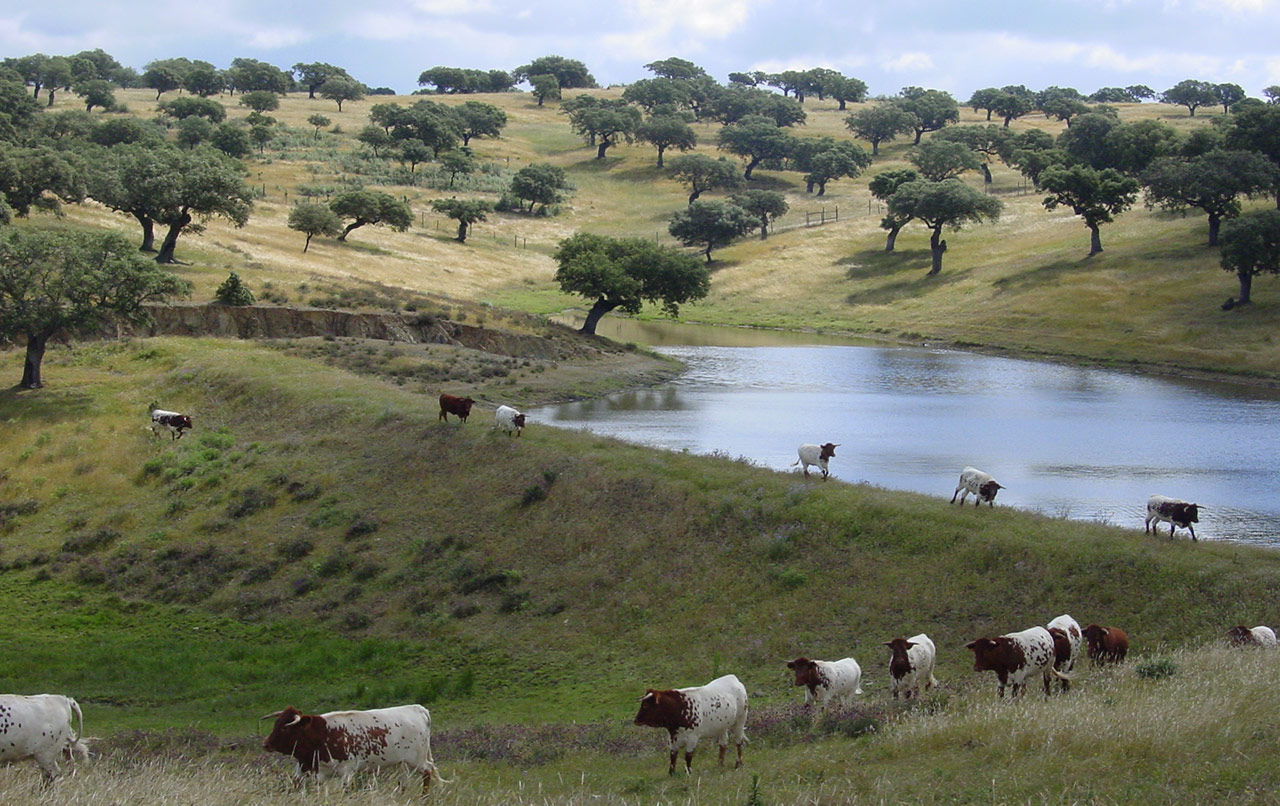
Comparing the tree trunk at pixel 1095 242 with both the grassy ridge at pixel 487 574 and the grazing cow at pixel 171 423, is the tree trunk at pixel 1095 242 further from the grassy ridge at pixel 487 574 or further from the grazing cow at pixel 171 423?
the grazing cow at pixel 171 423

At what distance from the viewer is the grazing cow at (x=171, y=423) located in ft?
132

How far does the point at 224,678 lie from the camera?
76.0 ft

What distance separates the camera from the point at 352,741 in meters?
13.9

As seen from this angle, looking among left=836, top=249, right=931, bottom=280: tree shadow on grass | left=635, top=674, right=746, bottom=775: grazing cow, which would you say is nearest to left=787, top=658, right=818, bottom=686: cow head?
left=635, top=674, right=746, bottom=775: grazing cow

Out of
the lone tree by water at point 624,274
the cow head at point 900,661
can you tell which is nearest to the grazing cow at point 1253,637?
the cow head at point 900,661

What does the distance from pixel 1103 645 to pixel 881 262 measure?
10341cm

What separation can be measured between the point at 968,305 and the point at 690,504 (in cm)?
7574

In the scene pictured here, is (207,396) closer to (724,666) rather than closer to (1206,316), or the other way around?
(724,666)

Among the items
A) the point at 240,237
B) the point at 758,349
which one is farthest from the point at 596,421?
the point at 240,237

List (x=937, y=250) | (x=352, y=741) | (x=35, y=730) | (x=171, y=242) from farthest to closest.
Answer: (x=937, y=250) < (x=171, y=242) < (x=35, y=730) < (x=352, y=741)

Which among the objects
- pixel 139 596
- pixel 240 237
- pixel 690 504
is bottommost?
pixel 139 596

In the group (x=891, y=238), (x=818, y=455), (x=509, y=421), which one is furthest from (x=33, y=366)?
(x=891, y=238)

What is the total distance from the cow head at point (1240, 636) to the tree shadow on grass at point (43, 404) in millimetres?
40003

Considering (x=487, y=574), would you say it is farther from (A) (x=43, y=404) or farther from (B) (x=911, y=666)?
(A) (x=43, y=404)
